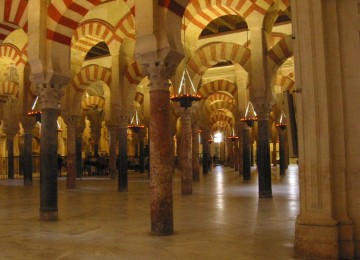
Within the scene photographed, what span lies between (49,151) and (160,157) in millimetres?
1815

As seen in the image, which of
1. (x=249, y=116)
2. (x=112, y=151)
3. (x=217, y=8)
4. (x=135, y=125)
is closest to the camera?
(x=217, y=8)

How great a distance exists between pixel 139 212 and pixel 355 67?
3.43 metres

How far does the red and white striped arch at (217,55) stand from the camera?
319 inches

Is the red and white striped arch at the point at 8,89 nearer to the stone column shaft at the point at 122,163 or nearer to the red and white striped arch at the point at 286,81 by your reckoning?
the stone column shaft at the point at 122,163

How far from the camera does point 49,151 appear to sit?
A: 5.06 metres

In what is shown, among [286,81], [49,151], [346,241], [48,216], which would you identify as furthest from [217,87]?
[346,241]

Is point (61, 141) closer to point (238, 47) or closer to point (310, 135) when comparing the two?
point (238, 47)

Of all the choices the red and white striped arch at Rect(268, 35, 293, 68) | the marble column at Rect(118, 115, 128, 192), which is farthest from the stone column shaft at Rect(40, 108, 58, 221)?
the red and white striped arch at Rect(268, 35, 293, 68)

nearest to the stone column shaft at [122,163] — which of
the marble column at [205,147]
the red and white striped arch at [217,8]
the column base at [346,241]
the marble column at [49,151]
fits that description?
the red and white striped arch at [217,8]

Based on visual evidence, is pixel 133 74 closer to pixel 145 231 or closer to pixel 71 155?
pixel 71 155

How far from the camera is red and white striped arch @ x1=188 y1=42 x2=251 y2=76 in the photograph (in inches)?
319

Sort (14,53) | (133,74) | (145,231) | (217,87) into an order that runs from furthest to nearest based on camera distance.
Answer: (217,87) < (14,53) < (133,74) < (145,231)

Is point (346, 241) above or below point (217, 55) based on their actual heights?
below

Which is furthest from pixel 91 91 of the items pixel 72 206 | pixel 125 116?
pixel 72 206
